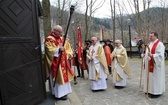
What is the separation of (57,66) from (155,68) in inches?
113

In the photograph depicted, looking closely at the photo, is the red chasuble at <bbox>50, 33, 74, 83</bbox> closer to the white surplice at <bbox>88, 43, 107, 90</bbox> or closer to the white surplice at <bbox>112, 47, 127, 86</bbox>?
the white surplice at <bbox>88, 43, 107, 90</bbox>

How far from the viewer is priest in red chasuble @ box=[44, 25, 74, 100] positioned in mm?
6082

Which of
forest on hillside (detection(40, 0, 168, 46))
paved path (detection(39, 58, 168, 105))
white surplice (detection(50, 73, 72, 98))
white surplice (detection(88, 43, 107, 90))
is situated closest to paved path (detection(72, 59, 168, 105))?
paved path (detection(39, 58, 168, 105))

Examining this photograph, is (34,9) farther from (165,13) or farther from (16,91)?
(165,13)

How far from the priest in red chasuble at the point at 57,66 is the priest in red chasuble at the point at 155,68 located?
7.77ft

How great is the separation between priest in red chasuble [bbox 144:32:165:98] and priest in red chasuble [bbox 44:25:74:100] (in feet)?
7.77

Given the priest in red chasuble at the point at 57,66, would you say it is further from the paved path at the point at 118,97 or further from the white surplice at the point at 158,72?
the white surplice at the point at 158,72

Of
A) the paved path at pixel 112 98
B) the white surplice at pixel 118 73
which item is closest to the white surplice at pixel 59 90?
the paved path at pixel 112 98

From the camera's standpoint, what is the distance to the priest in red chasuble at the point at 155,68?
634cm

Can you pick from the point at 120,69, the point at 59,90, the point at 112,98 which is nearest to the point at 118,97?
the point at 112,98

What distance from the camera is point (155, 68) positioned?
21.0 feet

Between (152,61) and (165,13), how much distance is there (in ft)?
131

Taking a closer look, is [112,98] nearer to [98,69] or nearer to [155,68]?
[98,69]

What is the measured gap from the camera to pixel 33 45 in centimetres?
509
